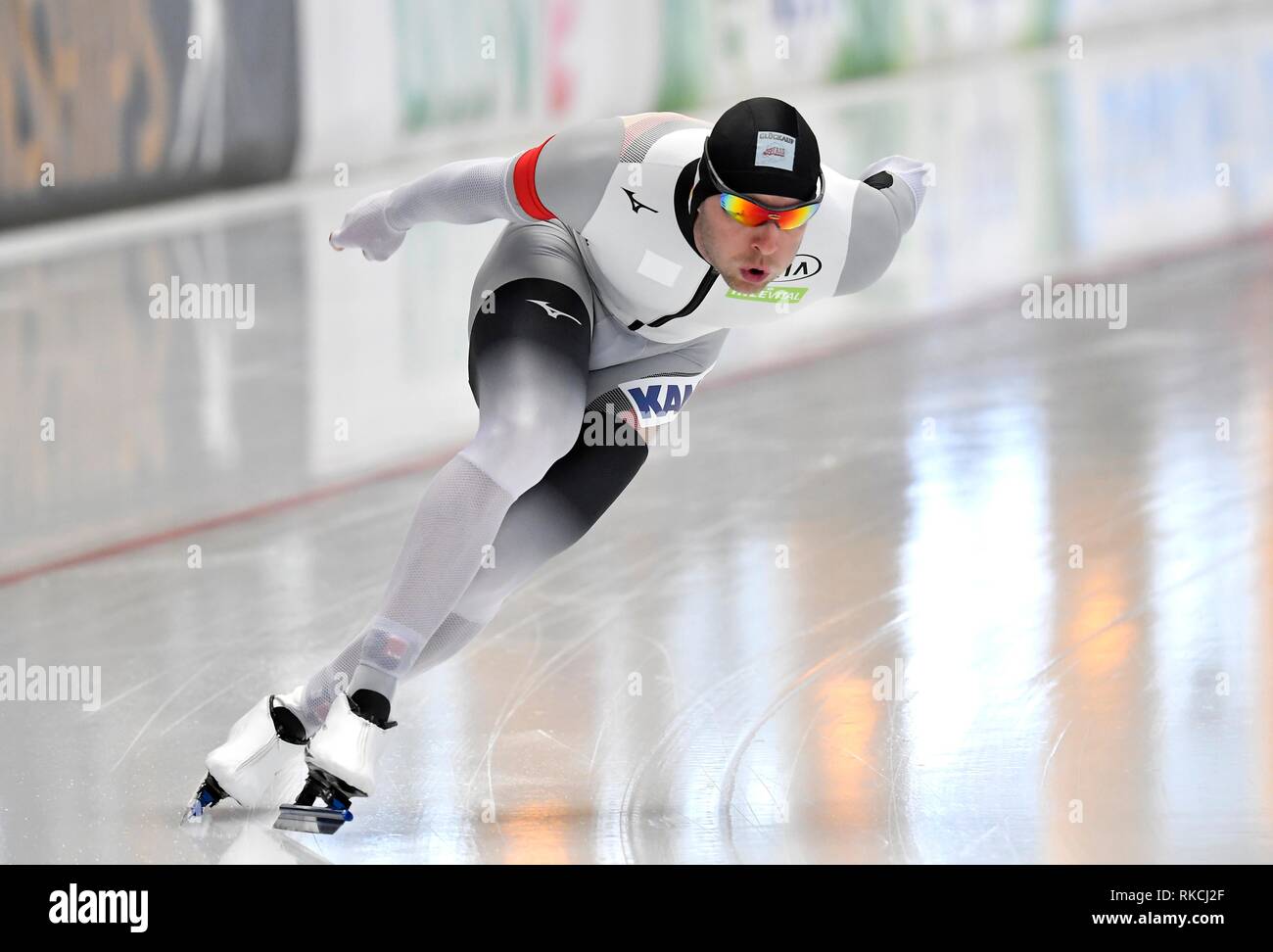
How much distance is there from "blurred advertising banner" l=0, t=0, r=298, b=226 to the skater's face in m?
7.76

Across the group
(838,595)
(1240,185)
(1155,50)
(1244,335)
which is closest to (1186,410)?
(1244,335)

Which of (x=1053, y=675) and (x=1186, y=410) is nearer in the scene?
(x=1053, y=675)

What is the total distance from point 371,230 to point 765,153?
0.87m

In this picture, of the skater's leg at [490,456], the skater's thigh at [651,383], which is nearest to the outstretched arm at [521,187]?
the skater's leg at [490,456]

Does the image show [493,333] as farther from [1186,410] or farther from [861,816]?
[1186,410]

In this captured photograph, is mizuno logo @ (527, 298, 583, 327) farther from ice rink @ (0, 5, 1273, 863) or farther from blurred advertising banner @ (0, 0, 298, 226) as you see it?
blurred advertising banner @ (0, 0, 298, 226)

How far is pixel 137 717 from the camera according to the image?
4.02 meters

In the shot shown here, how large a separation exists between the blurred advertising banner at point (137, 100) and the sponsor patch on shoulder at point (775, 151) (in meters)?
7.88

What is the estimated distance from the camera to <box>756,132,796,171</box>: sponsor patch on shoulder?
3.12 m

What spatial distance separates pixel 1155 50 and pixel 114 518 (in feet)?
48.9

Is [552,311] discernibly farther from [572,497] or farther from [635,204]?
[572,497]

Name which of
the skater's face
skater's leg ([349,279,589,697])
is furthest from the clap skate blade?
the skater's face

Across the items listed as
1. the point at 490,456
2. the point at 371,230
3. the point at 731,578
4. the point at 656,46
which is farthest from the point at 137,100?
the point at 490,456
